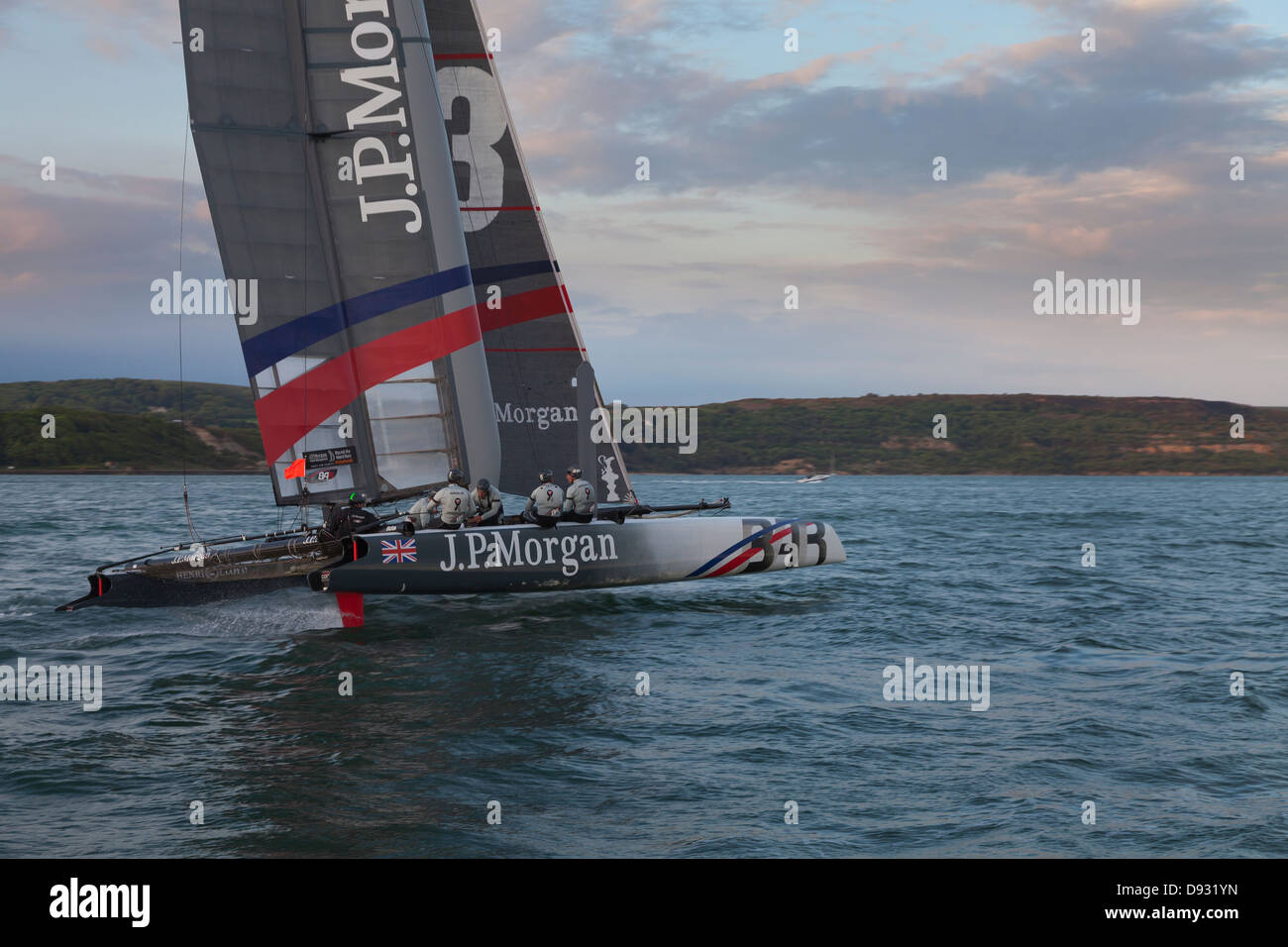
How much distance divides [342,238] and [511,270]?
367cm

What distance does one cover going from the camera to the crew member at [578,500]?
14.5 metres

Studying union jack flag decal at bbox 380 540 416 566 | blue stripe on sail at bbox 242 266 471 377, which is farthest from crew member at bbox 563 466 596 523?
blue stripe on sail at bbox 242 266 471 377

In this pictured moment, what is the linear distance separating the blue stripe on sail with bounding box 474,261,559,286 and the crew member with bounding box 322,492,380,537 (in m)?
4.75

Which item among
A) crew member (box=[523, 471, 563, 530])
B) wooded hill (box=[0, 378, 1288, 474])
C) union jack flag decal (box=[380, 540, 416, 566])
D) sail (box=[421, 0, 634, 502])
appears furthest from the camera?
wooded hill (box=[0, 378, 1288, 474])

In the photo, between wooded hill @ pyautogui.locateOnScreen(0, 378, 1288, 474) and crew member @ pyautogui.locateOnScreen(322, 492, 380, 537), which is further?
wooded hill @ pyautogui.locateOnScreen(0, 378, 1288, 474)

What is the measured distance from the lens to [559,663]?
12.2 metres

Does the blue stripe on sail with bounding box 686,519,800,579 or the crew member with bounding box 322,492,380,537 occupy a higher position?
the crew member with bounding box 322,492,380,537

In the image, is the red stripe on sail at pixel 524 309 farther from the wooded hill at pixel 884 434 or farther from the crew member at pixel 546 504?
the wooded hill at pixel 884 434

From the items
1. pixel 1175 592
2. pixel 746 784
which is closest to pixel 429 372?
pixel 746 784

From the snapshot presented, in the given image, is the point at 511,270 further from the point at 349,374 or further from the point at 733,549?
the point at 733,549

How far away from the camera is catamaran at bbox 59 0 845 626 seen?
13.3m

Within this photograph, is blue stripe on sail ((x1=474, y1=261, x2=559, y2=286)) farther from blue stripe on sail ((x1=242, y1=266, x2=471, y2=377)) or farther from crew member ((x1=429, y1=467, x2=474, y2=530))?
crew member ((x1=429, y1=467, x2=474, y2=530))

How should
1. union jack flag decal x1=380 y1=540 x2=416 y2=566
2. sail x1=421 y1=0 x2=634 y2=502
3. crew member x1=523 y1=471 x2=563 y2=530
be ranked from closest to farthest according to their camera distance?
union jack flag decal x1=380 y1=540 x2=416 y2=566 → crew member x1=523 y1=471 x2=563 y2=530 → sail x1=421 y1=0 x2=634 y2=502

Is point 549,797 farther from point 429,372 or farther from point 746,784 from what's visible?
point 429,372
